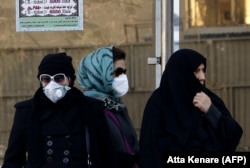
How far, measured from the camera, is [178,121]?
12.9 feet

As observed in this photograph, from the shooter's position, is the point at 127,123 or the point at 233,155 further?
the point at 127,123

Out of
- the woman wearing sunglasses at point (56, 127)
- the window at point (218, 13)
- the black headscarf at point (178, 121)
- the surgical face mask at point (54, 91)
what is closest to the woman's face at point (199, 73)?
the black headscarf at point (178, 121)

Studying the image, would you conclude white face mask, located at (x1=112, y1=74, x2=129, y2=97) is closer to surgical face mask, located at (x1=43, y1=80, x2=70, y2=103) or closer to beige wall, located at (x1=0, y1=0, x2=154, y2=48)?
surgical face mask, located at (x1=43, y1=80, x2=70, y2=103)

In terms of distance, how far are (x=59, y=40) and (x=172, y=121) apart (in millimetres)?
2748

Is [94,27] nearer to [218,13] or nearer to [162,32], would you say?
[162,32]

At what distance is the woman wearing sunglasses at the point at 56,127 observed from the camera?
409cm

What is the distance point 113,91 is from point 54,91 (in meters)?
0.57

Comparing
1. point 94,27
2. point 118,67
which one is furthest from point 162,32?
point 118,67

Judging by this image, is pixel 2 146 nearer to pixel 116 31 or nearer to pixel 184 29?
pixel 116 31

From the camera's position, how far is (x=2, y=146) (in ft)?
21.7

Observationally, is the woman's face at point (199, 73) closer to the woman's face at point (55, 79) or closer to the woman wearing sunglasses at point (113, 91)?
Result: the woman wearing sunglasses at point (113, 91)

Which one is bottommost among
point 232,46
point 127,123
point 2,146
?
point 2,146

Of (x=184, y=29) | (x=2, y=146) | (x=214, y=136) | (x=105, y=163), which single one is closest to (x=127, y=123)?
(x=105, y=163)

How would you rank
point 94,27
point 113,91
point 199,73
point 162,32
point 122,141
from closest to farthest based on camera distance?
1. point 199,73
2. point 122,141
3. point 113,91
4. point 162,32
5. point 94,27
